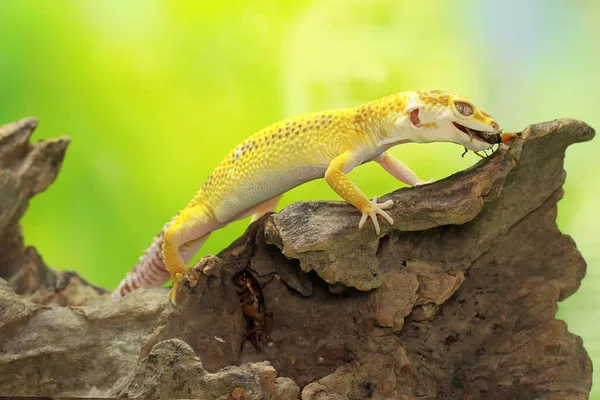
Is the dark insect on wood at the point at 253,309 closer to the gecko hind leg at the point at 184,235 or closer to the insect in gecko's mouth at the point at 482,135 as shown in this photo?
the gecko hind leg at the point at 184,235

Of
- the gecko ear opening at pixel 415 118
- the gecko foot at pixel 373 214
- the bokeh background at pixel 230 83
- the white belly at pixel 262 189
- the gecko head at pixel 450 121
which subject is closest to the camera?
the gecko foot at pixel 373 214

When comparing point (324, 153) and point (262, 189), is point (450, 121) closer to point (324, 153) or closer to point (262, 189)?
point (324, 153)

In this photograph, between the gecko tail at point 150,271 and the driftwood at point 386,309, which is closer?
the driftwood at point 386,309

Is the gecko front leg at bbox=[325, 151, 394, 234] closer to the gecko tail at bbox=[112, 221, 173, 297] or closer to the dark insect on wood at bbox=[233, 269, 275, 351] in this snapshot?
the dark insect on wood at bbox=[233, 269, 275, 351]

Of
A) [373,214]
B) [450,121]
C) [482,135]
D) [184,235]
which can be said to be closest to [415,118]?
[450,121]

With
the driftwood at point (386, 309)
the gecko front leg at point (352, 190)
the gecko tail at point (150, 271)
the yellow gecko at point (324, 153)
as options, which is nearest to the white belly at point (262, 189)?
the yellow gecko at point (324, 153)

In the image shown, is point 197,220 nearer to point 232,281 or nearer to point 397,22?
point 232,281
